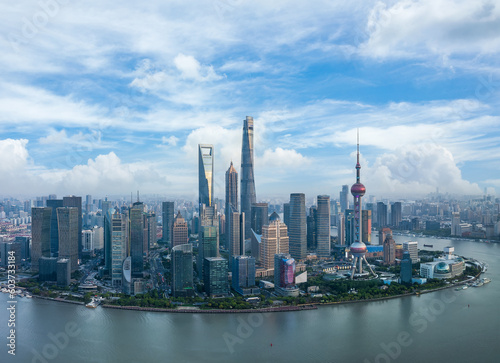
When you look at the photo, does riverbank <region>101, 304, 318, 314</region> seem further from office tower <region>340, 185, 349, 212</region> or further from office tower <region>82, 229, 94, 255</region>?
office tower <region>340, 185, 349, 212</region>

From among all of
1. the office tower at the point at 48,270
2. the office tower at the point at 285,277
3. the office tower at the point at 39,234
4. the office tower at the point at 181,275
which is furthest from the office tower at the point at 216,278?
the office tower at the point at 39,234

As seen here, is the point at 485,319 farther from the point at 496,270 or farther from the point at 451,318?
the point at 496,270

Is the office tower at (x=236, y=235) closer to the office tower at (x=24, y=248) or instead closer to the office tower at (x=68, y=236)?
the office tower at (x=68, y=236)

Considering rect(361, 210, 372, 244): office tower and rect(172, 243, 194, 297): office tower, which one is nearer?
rect(172, 243, 194, 297): office tower

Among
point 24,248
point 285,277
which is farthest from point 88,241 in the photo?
point 285,277

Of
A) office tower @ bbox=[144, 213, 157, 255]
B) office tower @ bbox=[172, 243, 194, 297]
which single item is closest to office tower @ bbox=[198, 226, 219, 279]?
office tower @ bbox=[172, 243, 194, 297]
